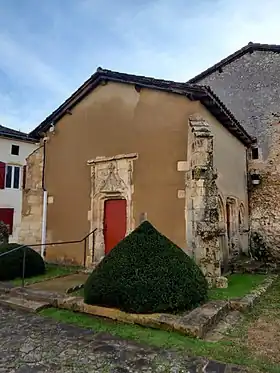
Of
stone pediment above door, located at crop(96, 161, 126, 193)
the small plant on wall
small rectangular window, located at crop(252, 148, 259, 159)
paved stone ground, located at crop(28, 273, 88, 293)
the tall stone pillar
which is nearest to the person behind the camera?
paved stone ground, located at crop(28, 273, 88, 293)

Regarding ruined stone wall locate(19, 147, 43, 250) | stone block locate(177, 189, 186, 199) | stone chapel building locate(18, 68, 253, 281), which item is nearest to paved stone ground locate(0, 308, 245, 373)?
stone chapel building locate(18, 68, 253, 281)

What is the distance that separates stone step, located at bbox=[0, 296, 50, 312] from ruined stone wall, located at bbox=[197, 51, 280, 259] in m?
9.18

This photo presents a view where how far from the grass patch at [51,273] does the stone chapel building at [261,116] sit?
7.20 metres

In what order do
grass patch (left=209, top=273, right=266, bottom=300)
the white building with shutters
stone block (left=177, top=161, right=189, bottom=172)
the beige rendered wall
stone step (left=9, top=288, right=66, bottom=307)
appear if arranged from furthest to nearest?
the white building with shutters, the beige rendered wall, stone block (left=177, top=161, right=189, bottom=172), grass patch (left=209, top=273, right=266, bottom=300), stone step (left=9, top=288, right=66, bottom=307)

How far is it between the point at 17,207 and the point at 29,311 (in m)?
15.1

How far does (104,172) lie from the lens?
9156 millimetres

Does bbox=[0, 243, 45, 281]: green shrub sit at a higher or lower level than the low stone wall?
higher

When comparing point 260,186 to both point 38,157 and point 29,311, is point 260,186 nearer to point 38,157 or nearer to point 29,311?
point 38,157

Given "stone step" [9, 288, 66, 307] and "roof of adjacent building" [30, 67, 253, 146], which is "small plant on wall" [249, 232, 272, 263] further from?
"stone step" [9, 288, 66, 307]

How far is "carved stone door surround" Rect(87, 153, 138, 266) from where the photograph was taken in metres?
8.61

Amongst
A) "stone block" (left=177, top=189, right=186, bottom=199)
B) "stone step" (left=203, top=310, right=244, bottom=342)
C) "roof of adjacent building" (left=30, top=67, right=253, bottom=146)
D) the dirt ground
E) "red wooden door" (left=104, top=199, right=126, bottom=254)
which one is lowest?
the dirt ground

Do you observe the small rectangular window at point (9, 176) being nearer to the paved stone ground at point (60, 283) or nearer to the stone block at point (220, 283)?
the paved stone ground at point (60, 283)

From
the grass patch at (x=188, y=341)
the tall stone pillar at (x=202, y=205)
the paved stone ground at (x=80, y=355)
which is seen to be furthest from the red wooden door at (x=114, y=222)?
the paved stone ground at (x=80, y=355)

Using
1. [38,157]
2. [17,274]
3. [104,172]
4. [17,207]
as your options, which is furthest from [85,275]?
[17,207]
